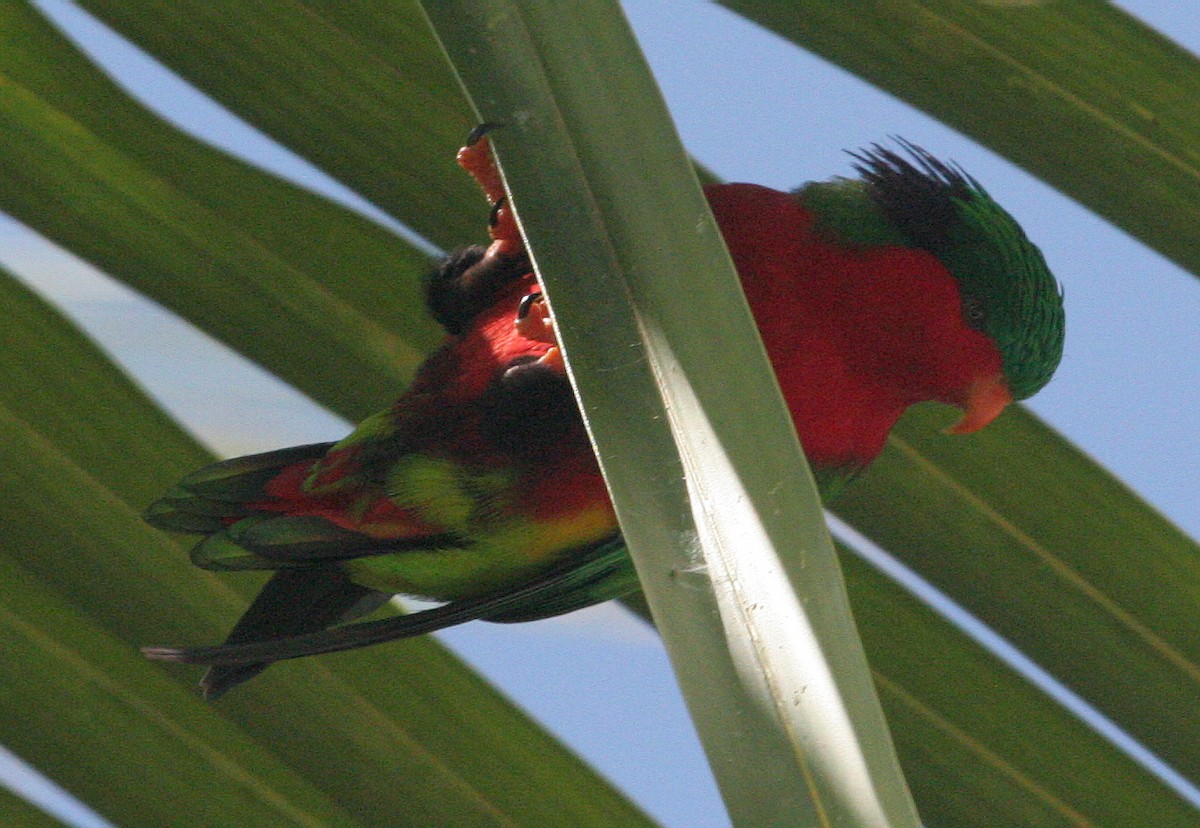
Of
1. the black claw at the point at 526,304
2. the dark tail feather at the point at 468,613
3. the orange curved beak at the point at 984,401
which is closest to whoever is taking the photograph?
the dark tail feather at the point at 468,613

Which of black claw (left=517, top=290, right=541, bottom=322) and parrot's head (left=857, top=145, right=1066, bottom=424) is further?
parrot's head (left=857, top=145, right=1066, bottom=424)

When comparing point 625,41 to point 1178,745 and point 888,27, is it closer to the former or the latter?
point 888,27

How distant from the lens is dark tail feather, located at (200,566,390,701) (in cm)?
99

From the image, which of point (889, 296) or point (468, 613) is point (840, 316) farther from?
point (468, 613)

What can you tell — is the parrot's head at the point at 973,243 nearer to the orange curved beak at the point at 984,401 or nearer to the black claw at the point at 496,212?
the orange curved beak at the point at 984,401

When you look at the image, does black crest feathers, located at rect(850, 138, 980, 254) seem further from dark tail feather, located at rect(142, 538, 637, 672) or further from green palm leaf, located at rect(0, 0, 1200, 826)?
dark tail feather, located at rect(142, 538, 637, 672)

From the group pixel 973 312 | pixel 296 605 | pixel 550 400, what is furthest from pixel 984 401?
pixel 296 605

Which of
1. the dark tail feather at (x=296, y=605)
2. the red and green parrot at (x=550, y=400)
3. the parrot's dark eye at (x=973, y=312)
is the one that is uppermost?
the parrot's dark eye at (x=973, y=312)

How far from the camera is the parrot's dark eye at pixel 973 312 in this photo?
3.31 ft

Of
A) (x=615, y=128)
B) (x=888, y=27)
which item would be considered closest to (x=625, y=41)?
(x=615, y=128)

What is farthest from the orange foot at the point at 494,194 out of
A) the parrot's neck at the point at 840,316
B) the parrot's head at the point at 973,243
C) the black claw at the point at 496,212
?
the parrot's head at the point at 973,243

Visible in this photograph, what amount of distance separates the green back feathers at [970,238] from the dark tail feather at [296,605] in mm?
534

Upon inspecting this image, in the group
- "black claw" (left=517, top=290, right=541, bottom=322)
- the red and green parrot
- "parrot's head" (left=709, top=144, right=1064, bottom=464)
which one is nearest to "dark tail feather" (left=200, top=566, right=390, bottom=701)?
the red and green parrot

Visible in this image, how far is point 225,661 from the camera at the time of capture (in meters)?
0.69
